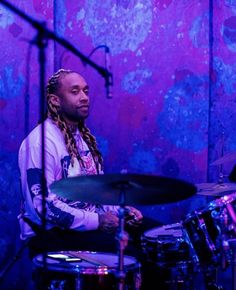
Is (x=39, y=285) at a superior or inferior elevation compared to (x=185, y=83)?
inferior

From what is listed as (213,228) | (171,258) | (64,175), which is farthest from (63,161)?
(213,228)

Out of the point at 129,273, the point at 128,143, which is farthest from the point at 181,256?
the point at 128,143

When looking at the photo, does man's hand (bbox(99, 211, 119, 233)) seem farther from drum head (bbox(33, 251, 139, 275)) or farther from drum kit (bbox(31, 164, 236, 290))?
drum head (bbox(33, 251, 139, 275))

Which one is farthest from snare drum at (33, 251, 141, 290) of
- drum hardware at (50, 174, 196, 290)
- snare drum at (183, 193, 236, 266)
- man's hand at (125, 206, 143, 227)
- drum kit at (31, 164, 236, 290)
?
man's hand at (125, 206, 143, 227)

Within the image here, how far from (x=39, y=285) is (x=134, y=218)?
3.76ft

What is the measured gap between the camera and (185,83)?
547cm

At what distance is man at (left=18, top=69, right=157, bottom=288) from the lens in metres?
4.29

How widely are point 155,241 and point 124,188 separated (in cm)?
96

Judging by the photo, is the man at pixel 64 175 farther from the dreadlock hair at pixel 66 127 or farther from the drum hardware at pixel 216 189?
the drum hardware at pixel 216 189

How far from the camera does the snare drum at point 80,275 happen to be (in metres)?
3.54

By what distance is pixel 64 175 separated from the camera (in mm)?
4543

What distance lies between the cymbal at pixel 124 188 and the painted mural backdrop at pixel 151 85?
1975 mm

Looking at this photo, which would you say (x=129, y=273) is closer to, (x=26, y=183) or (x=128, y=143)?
(x=26, y=183)

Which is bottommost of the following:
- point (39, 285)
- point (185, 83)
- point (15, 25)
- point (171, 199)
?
point (39, 285)
